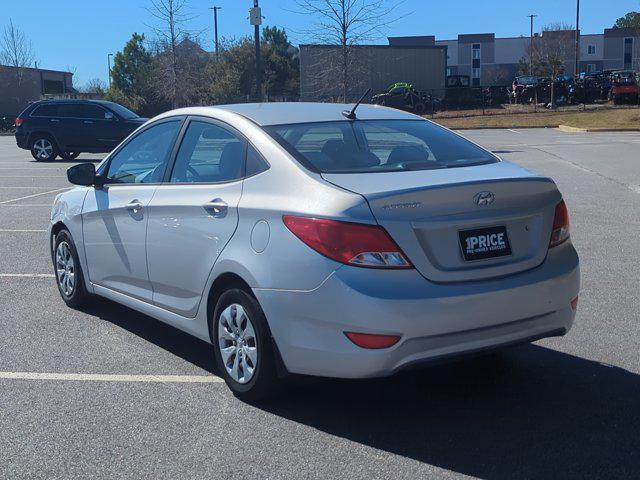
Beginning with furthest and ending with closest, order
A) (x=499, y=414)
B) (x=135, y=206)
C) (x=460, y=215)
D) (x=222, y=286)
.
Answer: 1. (x=135, y=206)
2. (x=222, y=286)
3. (x=499, y=414)
4. (x=460, y=215)

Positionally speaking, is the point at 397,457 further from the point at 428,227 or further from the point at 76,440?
the point at 76,440

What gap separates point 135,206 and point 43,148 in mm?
20375

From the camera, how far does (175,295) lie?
5348mm

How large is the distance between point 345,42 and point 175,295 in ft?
90.1

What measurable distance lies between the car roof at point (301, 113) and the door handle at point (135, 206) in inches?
28.2

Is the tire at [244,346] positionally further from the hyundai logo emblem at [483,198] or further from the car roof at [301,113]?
the hyundai logo emblem at [483,198]

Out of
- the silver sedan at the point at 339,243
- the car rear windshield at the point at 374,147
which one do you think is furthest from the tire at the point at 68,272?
the car rear windshield at the point at 374,147

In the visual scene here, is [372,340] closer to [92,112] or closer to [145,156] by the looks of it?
[145,156]

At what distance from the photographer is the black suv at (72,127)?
23.7 m

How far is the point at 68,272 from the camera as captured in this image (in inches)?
277

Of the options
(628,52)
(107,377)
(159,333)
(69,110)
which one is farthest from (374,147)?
(628,52)

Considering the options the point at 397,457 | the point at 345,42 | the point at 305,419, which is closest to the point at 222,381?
the point at 305,419

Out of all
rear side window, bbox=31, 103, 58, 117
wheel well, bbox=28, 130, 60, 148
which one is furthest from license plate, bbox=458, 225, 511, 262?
rear side window, bbox=31, 103, 58, 117

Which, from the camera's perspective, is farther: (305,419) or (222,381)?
(222,381)
